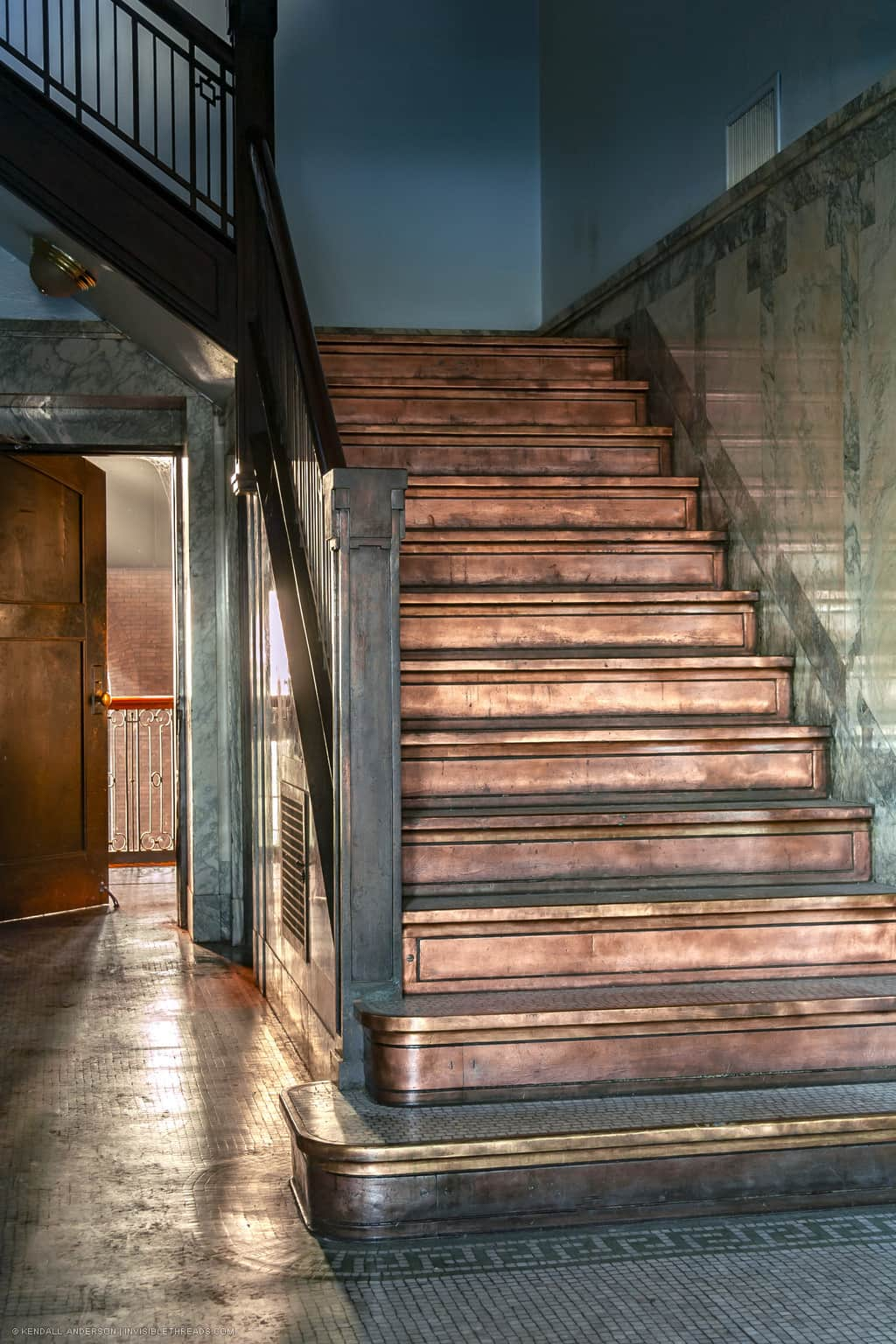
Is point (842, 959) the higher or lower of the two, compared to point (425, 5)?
lower

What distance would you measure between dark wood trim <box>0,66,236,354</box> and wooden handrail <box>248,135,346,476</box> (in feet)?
1.14

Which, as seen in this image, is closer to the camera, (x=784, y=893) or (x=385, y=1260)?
(x=385, y=1260)

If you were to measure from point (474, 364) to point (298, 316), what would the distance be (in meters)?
2.34

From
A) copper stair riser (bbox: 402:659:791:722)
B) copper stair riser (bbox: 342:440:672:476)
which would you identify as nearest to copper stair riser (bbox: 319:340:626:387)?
copper stair riser (bbox: 342:440:672:476)

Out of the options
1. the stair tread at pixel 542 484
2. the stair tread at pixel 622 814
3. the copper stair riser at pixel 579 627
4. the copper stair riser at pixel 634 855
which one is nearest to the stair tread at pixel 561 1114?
the copper stair riser at pixel 634 855

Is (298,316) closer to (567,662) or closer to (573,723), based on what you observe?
(567,662)

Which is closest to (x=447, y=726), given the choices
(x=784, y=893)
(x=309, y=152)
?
(x=784, y=893)

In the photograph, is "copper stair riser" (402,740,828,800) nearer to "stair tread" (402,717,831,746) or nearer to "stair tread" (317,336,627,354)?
"stair tread" (402,717,831,746)

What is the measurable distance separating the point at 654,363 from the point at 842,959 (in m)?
3.19

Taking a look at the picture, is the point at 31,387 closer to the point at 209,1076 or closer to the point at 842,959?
the point at 209,1076

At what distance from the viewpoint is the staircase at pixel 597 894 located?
3.19 metres

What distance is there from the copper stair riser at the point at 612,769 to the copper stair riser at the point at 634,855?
0.32 metres

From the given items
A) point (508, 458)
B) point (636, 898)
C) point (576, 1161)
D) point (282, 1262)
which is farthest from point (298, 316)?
point (282, 1262)

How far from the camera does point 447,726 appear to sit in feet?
15.0
